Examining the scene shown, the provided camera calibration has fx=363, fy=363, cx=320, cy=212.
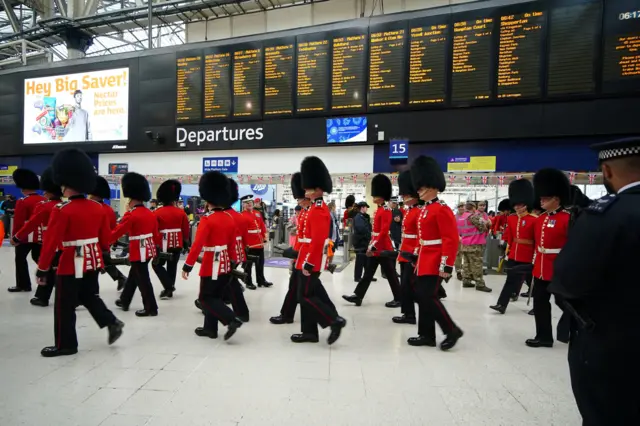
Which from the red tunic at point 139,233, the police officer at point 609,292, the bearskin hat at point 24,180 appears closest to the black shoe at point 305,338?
the red tunic at point 139,233

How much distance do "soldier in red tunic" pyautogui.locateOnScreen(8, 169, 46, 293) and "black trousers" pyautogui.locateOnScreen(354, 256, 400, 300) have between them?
4817 millimetres

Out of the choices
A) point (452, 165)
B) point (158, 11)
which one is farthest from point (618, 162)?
point (158, 11)

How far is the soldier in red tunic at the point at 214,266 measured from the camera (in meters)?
3.54

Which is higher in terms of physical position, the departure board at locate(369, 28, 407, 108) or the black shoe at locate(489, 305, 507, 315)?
the departure board at locate(369, 28, 407, 108)

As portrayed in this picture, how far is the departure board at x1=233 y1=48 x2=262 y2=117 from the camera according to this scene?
8922 mm

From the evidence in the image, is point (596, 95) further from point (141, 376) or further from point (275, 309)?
point (141, 376)

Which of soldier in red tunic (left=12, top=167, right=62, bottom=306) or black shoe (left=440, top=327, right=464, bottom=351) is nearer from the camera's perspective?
black shoe (left=440, top=327, right=464, bottom=351)

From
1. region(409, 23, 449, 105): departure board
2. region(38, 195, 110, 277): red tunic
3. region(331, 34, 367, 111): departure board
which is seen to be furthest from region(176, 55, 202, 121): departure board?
region(38, 195, 110, 277): red tunic

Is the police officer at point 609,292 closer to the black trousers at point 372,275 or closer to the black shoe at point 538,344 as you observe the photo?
the black shoe at point 538,344

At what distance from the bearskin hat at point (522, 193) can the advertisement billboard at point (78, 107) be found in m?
9.68

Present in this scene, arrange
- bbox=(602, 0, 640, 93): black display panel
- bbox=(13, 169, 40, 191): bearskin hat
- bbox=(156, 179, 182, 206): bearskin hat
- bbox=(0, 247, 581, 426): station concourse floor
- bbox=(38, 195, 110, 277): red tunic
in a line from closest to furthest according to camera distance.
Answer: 1. bbox=(0, 247, 581, 426): station concourse floor
2. bbox=(38, 195, 110, 277): red tunic
3. bbox=(156, 179, 182, 206): bearskin hat
4. bbox=(13, 169, 40, 191): bearskin hat
5. bbox=(602, 0, 640, 93): black display panel

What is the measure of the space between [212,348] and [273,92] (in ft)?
22.4

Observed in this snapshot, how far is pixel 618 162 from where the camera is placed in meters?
1.42

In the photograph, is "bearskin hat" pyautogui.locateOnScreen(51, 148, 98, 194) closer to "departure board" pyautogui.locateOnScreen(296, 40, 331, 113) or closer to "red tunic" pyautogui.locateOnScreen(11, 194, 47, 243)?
"red tunic" pyautogui.locateOnScreen(11, 194, 47, 243)
